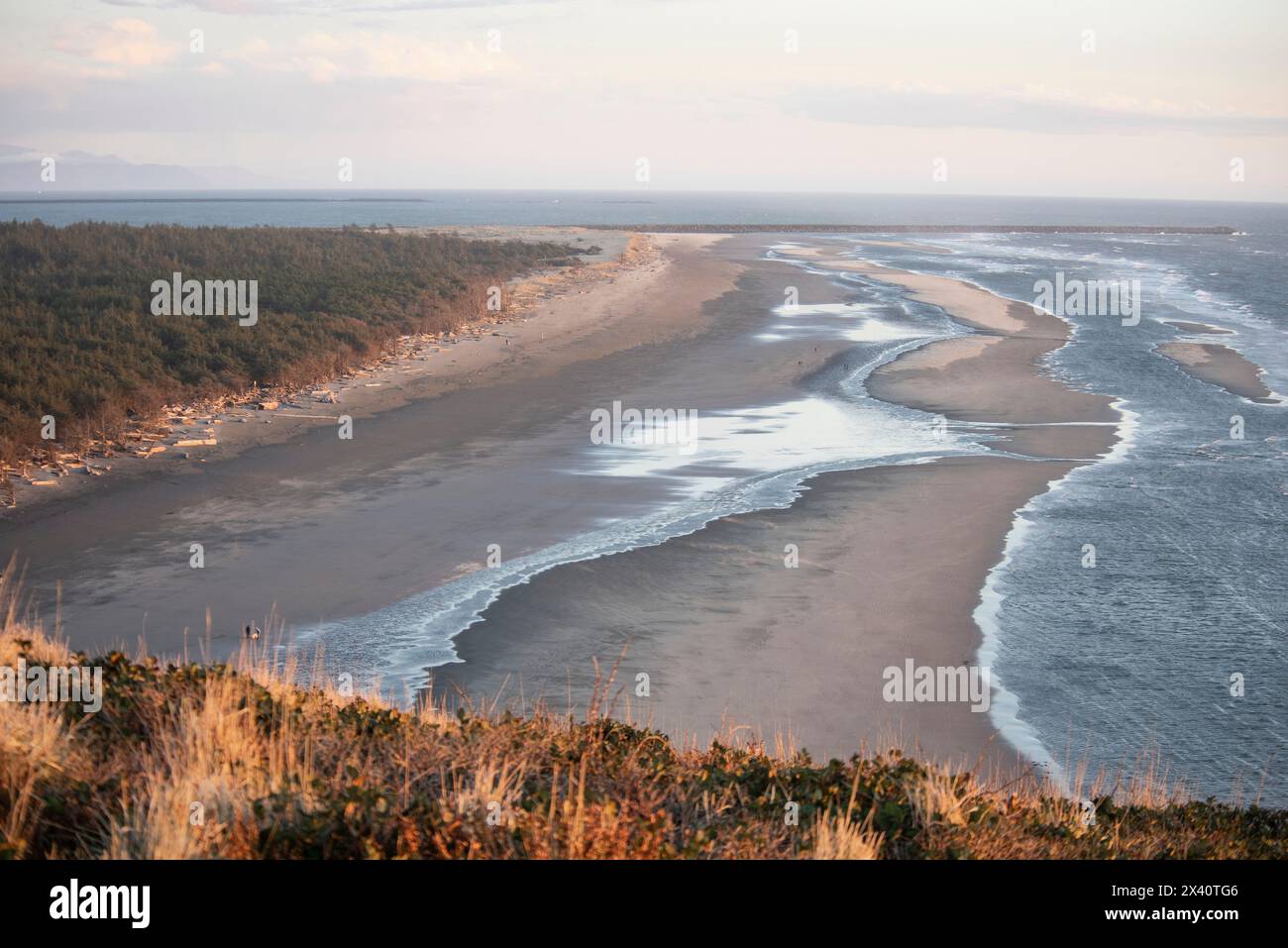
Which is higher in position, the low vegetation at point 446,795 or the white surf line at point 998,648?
the low vegetation at point 446,795

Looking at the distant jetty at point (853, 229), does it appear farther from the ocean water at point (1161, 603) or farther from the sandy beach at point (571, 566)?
the sandy beach at point (571, 566)

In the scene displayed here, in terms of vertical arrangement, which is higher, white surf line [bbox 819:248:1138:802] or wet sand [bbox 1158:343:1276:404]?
wet sand [bbox 1158:343:1276:404]

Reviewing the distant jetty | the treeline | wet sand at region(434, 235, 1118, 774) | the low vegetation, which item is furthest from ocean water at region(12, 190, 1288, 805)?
the distant jetty

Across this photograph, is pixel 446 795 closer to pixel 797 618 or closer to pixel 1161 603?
pixel 797 618

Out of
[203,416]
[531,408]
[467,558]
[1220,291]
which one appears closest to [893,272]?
[1220,291]

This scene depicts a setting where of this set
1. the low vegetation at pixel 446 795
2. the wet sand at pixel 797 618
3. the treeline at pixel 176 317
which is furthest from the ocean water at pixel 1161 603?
the treeline at pixel 176 317

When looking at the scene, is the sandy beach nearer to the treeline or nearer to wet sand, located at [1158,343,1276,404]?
the treeline
